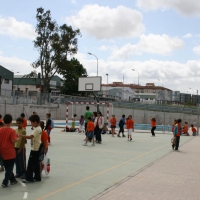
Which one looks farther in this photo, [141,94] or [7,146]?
[141,94]

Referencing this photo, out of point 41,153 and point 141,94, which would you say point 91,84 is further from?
point 141,94

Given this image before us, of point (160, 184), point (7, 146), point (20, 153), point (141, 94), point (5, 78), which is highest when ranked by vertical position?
point (141, 94)

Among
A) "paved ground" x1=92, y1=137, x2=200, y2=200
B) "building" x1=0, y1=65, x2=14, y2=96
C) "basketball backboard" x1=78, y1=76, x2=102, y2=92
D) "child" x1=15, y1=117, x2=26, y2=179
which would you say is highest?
"building" x1=0, y1=65, x2=14, y2=96

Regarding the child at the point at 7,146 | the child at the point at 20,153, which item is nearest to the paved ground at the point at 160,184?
the child at the point at 7,146

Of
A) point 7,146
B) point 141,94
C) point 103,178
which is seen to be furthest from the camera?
point 141,94

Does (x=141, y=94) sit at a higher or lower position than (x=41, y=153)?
higher

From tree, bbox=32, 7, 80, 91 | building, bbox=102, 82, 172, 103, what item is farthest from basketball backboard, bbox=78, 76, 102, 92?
building, bbox=102, 82, 172, 103

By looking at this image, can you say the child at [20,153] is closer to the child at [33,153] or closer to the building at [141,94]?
the child at [33,153]

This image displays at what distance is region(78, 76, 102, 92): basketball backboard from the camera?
34.2 meters

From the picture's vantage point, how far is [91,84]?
34.9 meters

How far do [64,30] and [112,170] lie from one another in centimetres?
4694

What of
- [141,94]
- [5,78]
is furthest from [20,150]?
[141,94]

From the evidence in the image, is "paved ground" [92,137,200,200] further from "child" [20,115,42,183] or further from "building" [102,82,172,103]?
"building" [102,82,172,103]

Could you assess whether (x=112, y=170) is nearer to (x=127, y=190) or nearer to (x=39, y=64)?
(x=127, y=190)
